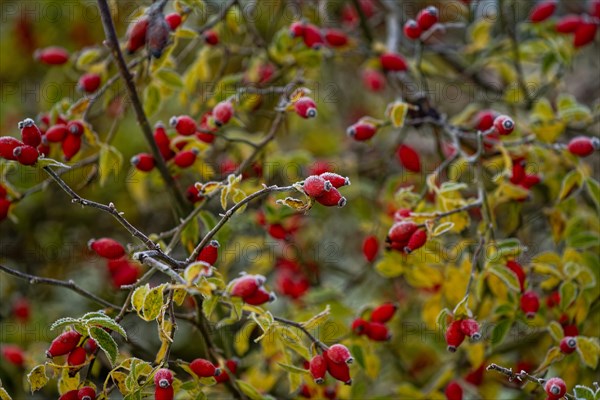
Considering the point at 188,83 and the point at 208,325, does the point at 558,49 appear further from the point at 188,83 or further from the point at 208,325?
the point at 208,325

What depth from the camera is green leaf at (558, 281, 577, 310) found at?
4.90 ft

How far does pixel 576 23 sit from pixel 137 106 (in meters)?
1.29

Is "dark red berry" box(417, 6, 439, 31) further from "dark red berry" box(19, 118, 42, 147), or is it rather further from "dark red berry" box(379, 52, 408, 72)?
"dark red berry" box(19, 118, 42, 147)

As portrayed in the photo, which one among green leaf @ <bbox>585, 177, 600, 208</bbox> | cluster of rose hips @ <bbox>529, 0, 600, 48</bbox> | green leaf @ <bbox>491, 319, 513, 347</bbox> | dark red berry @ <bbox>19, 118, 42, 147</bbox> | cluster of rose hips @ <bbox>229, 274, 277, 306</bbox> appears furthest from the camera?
cluster of rose hips @ <bbox>529, 0, 600, 48</bbox>

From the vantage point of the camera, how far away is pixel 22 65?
286 cm

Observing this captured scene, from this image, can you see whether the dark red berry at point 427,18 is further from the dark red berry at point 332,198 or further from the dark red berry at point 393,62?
the dark red berry at point 332,198

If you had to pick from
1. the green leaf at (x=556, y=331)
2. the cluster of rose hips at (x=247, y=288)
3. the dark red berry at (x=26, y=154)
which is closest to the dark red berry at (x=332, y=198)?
the cluster of rose hips at (x=247, y=288)

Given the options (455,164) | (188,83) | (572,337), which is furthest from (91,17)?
(572,337)

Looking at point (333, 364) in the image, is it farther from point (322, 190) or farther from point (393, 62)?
point (393, 62)

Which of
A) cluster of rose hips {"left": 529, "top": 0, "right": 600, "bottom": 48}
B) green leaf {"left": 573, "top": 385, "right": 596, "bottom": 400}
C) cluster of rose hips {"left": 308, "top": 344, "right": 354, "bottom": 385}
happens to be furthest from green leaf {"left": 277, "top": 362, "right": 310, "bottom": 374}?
cluster of rose hips {"left": 529, "top": 0, "right": 600, "bottom": 48}

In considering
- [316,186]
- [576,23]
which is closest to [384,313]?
[316,186]

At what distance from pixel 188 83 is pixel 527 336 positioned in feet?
3.60

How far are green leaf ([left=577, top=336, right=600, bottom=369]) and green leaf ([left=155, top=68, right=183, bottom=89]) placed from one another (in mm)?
1062

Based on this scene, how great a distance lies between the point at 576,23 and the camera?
1.99m
